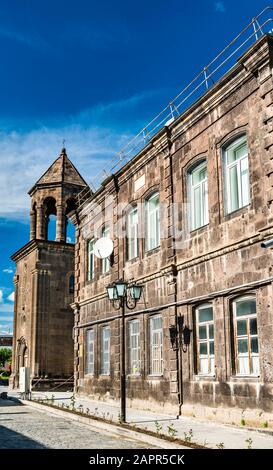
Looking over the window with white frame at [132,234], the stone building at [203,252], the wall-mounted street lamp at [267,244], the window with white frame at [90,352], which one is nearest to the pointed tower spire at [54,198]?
the window with white frame at [90,352]

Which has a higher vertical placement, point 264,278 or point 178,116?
point 178,116

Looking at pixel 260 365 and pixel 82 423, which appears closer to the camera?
pixel 260 365

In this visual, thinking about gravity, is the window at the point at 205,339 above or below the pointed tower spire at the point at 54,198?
below

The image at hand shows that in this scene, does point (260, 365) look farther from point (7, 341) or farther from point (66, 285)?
point (7, 341)

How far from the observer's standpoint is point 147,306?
18.1m

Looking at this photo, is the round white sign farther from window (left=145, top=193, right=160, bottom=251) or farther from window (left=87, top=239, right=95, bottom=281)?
window (left=145, top=193, right=160, bottom=251)

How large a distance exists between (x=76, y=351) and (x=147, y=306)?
791 centimetres

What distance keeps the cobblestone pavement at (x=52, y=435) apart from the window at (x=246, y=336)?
11.0ft

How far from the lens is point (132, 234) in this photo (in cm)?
2017

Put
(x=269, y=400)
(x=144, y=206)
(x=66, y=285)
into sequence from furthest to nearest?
(x=66, y=285) → (x=144, y=206) → (x=269, y=400)

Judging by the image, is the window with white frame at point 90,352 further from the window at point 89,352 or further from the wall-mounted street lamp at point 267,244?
the wall-mounted street lamp at point 267,244

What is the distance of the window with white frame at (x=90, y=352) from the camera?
23.3 metres

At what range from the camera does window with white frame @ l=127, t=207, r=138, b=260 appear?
19.8 metres

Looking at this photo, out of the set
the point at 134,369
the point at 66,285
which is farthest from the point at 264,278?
the point at 66,285
